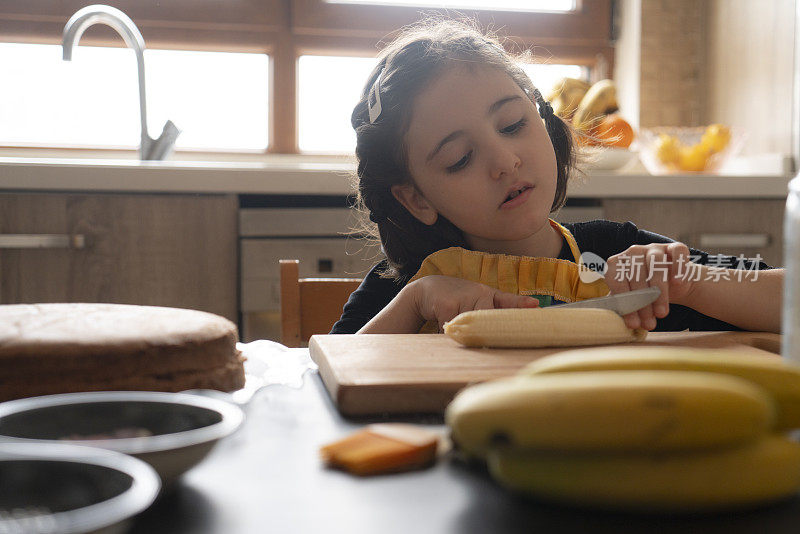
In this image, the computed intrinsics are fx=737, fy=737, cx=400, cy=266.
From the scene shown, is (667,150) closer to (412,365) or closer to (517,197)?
(517,197)

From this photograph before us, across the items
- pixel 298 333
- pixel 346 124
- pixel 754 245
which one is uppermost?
pixel 346 124

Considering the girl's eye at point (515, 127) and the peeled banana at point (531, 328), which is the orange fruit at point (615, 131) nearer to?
the girl's eye at point (515, 127)

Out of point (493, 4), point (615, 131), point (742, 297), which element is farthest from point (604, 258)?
point (493, 4)

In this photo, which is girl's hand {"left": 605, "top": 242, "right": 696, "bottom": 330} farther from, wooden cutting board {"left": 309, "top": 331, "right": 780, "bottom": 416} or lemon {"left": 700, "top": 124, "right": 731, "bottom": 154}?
lemon {"left": 700, "top": 124, "right": 731, "bottom": 154}

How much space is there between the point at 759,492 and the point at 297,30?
2.16m

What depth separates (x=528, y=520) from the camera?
0.29m

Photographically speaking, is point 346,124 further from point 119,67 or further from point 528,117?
point 528,117

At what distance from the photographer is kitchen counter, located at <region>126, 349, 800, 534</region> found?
0.94 ft

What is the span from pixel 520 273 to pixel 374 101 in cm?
33

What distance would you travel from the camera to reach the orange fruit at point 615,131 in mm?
1957

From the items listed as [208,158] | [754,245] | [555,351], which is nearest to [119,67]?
[208,158]

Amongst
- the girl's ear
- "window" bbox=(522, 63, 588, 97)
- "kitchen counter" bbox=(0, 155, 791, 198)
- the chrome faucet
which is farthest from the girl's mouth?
"window" bbox=(522, 63, 588, 97)

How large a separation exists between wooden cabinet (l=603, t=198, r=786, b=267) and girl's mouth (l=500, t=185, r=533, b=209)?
2.74ft

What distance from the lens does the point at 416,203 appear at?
3.66 ft
